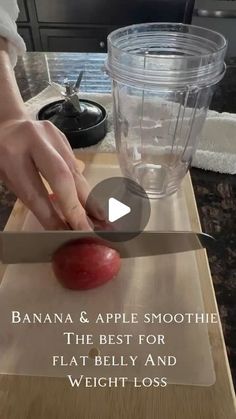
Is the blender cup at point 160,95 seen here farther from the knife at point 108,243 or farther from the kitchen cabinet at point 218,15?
the kitchen cabinet at point 218,15

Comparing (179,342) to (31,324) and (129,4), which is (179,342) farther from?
(129,4)

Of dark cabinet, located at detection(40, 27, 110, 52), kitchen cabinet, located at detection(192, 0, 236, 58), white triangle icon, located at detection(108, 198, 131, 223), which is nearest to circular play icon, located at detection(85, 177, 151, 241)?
white triangle icon, located at detection(108, 198, 131, 223)

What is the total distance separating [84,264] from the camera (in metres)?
0.48

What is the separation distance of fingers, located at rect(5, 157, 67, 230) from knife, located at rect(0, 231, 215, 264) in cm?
3

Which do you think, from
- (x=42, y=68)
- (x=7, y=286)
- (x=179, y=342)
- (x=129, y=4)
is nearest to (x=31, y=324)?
(x=7, y=286)

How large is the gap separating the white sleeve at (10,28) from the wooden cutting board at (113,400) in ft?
1.94

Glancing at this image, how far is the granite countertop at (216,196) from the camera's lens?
493 millimetres

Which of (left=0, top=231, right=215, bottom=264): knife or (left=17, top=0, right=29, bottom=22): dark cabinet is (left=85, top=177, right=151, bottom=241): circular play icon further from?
(left=17, top=0, right=29, bottom=22): dark cabinet

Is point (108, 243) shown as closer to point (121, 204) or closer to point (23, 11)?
point (121, 204)

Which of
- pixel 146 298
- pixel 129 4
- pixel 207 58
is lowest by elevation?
pixel 129 4

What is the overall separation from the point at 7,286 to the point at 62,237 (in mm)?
109

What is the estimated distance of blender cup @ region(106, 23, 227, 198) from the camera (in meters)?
0.57

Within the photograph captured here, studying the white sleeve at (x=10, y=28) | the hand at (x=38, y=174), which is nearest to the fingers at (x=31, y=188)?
the hand at (x=38, y=174)

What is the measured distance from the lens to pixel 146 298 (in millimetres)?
496
